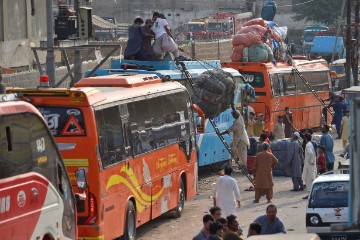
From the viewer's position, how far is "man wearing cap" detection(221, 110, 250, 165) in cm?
2723

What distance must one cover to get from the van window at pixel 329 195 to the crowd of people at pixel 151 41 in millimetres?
8428

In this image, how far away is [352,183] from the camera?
33.2 feet

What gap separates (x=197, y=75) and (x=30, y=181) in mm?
14336

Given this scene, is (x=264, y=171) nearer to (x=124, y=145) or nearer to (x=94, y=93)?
(x=124, y=145)

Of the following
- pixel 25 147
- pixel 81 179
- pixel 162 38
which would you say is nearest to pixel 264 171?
pixel 162 38

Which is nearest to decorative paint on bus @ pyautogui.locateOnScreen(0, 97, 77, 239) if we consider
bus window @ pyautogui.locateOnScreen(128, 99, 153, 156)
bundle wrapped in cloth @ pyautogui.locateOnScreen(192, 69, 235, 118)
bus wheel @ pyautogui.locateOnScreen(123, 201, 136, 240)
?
bus wheel @ pyautogui.locateOnScreen(123, 201, 136, 240)

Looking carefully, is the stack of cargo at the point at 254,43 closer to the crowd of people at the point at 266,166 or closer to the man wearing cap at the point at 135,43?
the crowd of people at the point at 266,166

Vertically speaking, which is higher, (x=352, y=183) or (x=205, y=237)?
(x=352, y=183)

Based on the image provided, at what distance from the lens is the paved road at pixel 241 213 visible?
2062cm

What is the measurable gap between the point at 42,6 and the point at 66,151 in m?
31.8

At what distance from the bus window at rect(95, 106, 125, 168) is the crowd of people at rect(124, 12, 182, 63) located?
8.81 m

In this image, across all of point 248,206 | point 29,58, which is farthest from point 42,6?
point 248,206

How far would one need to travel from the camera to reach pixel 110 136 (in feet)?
59.1

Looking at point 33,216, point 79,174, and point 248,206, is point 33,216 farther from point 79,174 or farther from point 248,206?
point 248,206
